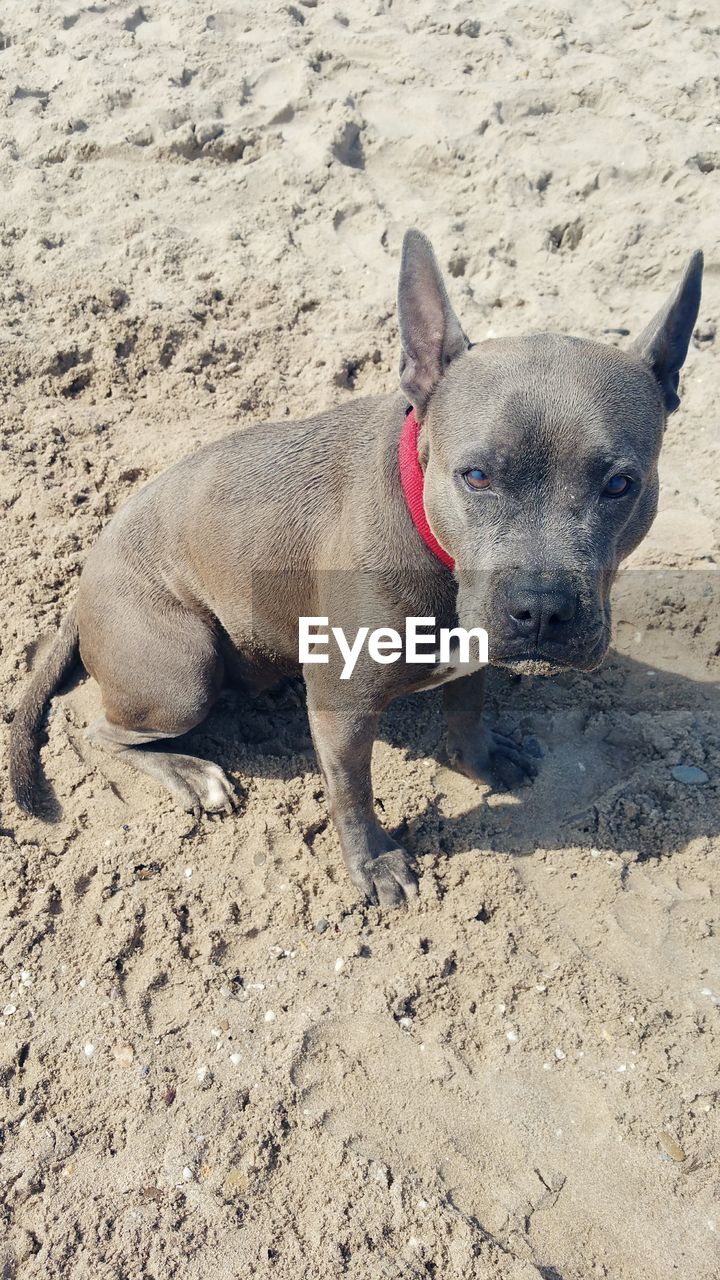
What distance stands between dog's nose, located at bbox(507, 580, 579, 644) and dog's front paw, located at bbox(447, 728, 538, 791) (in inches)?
53.6

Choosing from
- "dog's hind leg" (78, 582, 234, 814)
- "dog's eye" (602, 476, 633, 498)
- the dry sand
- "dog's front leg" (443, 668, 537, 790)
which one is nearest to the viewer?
"dog's eye" (602, 476, 633, 498)

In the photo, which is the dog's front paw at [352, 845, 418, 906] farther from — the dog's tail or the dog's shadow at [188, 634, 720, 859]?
the dog's tail

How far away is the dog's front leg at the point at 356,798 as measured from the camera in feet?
10.8

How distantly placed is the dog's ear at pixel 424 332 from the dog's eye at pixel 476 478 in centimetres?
36

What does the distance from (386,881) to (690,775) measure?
1.38 m

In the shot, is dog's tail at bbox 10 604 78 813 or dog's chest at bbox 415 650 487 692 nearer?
dog's chest at bbox 415 650 487 692

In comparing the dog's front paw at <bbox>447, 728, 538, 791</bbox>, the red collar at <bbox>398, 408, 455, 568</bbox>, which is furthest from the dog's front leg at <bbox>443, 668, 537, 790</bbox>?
the red collar at <bbox>398, 408, 455, 568</bbox>

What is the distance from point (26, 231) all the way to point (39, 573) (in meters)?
2.88

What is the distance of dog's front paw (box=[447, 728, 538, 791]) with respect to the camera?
153 inches

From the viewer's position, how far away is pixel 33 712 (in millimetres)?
4031

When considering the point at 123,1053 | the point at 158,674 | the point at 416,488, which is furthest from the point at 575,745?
the point at 123,1053

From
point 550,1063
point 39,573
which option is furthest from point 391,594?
point 39,573

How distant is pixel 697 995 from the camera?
3.22m

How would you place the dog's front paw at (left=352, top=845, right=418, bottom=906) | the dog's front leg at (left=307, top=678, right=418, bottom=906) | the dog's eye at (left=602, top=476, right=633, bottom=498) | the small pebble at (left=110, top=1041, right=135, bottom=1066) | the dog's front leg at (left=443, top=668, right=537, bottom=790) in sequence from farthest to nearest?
the dog's front leg at (left=443, top=668, right=537, bottom=790) → the dog's front paw at (left=352, top=845, right=418, bottom=906) → the dog's front leg at (left=307, top=678, right=418, bottom=906) → the small pebble at (left=110, top=1041, right=135, bottom=1066) → the dog's eye at (left=602, top=476, right=633, bottom=498)
